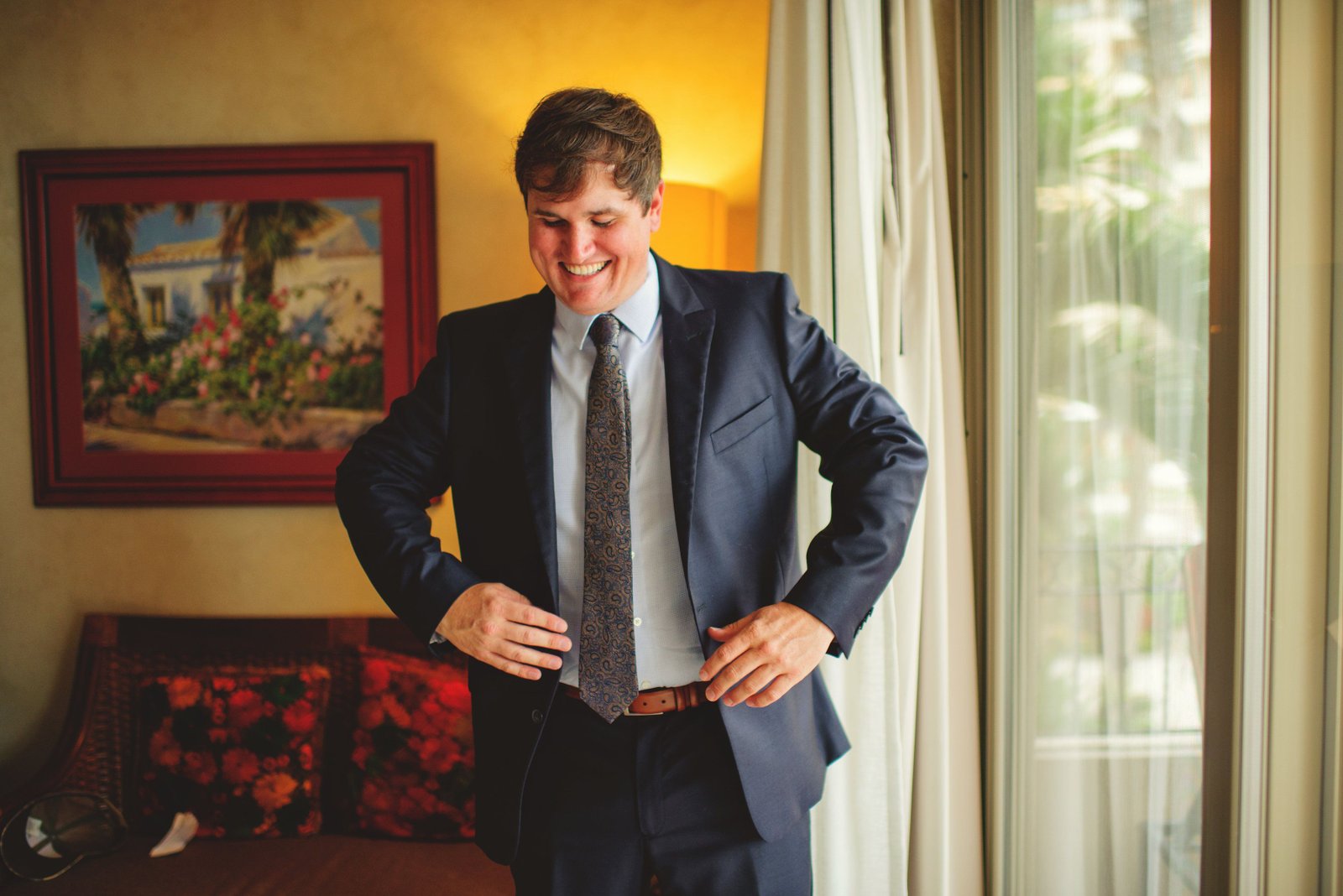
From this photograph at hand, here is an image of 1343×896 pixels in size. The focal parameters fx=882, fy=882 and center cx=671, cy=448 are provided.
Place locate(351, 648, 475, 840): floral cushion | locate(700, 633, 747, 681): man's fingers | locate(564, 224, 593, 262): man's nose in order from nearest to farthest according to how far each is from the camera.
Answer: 1. locate(700, 633, 747, 681): man's fingers
2. locate(564, 224, 593, 262): man's nose
3. locate(351, 648, 475, 840): floral cushion

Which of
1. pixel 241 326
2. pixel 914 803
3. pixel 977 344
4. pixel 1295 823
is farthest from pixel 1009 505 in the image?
pixel 241 326

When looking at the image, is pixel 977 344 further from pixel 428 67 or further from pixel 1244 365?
pixel 428 67

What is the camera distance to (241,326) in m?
2.54

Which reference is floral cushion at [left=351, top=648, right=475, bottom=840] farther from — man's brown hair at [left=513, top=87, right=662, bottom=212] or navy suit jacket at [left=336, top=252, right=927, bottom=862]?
man's brown hair at [left=513, top=87, right=662, bottom=212]

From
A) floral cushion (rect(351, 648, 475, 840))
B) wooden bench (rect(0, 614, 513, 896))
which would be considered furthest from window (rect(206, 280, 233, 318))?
floral cushion (rect(351, 648, 475, 840))

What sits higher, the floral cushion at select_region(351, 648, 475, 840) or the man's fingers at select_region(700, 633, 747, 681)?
the man's fingers at select_region(700, 633, 747, 681)

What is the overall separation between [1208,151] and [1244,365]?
30 centimetres

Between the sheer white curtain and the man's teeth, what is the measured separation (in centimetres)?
58

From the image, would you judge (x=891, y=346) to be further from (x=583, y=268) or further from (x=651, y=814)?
(x=651, y=814)

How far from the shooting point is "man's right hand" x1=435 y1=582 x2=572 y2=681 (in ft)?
3.72

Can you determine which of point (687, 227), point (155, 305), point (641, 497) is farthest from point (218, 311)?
point (641, 497)

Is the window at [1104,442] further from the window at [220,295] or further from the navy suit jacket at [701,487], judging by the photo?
the window at [220,295]

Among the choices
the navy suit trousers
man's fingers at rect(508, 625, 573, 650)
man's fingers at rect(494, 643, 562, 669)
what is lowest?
the navy suit trousers

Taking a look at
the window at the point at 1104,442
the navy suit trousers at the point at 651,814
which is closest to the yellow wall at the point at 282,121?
the window at the point at 1104,442
